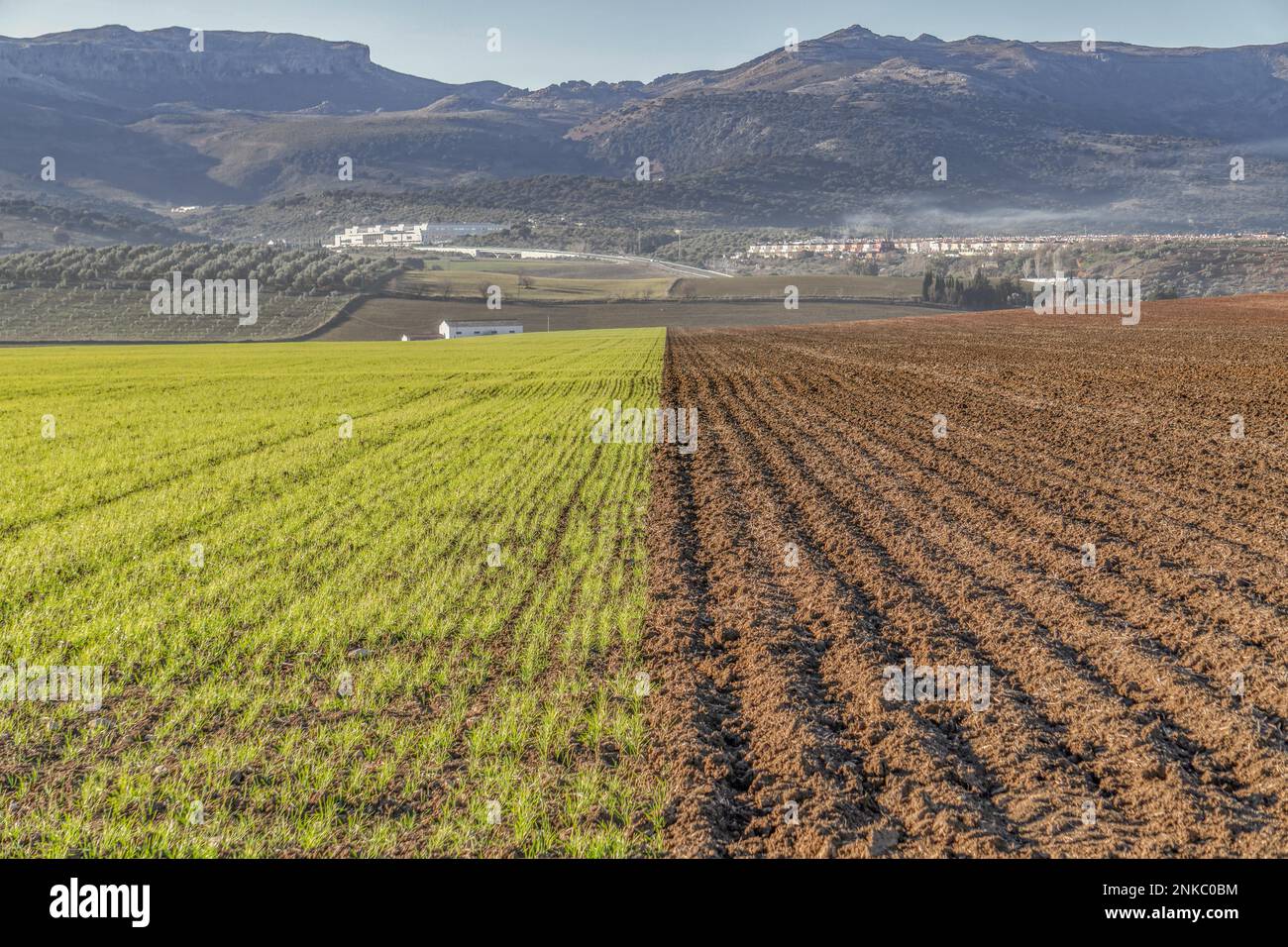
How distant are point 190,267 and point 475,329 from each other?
6253cm

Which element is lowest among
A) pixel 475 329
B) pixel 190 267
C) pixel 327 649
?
pixel 327 649

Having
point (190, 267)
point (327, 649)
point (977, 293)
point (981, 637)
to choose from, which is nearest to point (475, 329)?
point (190, 267)

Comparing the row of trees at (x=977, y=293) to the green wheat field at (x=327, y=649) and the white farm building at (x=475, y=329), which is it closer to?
the white farm building at (x=475, y=329)

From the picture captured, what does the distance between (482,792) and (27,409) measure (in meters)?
30.7

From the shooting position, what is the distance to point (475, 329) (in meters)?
115

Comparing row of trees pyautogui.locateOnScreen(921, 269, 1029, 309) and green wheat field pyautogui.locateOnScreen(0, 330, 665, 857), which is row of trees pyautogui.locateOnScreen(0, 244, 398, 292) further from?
green wheat field pyautogui.locateOnScreen(0, 330, 665, 857)

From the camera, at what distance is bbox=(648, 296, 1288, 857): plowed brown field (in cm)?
588

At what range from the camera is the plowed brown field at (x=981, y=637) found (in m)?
5.88

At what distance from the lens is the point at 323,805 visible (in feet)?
19.9

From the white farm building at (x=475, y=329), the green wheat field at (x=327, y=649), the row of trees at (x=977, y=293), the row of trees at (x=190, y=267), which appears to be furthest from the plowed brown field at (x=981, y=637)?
the row of trees at (x=190, y=267)

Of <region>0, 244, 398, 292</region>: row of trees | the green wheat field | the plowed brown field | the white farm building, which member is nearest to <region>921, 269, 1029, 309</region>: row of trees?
the white farm building

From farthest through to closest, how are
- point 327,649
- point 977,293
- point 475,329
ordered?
1. point 977,293
2. point 475,329
3. point 327,649

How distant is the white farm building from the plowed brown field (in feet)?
318

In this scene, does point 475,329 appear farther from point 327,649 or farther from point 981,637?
point 981,637
